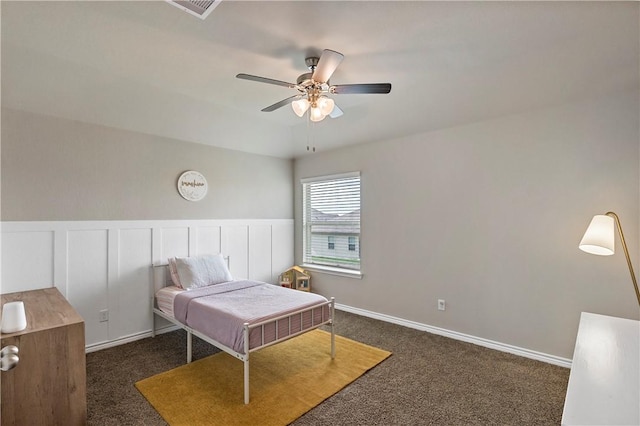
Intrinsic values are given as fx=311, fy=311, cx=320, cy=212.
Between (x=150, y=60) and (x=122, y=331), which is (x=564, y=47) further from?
(x=122, y=331)

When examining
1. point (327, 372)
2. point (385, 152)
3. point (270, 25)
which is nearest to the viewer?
point (270, 25)

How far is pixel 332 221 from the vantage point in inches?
192

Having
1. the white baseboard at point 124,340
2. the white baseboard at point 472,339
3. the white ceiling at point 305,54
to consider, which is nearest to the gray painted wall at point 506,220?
the white baseboard at point 472,339

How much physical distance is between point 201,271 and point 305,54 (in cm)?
258

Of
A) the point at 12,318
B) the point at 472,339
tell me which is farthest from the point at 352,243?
the point at 12,318

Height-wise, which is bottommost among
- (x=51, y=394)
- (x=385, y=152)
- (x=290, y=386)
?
(x=290, y=386)

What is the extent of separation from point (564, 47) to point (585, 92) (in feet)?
2.16

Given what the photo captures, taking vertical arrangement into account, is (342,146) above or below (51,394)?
above

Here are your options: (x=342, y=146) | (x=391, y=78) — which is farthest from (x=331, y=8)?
(x=342, y=146)

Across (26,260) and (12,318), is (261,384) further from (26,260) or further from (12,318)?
(26,260)

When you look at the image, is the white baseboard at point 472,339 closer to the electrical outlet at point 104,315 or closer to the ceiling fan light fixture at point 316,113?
the ceiling fan light fixture at point 316,113

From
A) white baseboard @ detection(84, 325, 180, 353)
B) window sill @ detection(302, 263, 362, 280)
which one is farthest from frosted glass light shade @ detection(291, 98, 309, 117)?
white baseboard @ detection(84, 325, 180, 353)

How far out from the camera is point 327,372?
276 centimetres

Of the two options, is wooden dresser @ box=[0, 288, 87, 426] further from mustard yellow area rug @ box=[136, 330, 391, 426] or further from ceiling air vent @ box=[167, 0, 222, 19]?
ceiling air vent @ box=[167, 0, 222, 19]
